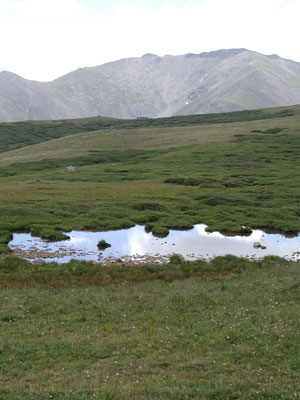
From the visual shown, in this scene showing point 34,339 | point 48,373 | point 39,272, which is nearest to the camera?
point 48,373

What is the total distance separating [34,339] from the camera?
20297mm

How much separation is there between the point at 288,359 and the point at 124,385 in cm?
675

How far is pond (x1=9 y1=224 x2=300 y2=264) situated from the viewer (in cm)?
4197

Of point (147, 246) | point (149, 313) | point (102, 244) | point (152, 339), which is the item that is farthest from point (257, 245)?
point (152, 339)

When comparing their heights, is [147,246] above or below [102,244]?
below

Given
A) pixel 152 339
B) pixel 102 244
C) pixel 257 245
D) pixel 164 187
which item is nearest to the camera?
pixel 152 339

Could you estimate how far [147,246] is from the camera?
46.9 m

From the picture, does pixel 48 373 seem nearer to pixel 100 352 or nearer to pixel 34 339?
pixel 100 352

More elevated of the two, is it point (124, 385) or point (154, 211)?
point (124, 385)

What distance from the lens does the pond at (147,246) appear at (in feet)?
138

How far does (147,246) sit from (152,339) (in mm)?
27131

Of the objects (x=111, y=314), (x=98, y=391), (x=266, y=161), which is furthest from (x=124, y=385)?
(x=266, y=161)

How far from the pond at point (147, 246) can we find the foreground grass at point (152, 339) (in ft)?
31.1

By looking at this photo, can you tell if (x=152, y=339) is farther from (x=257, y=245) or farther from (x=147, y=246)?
(x=257, y=245)
